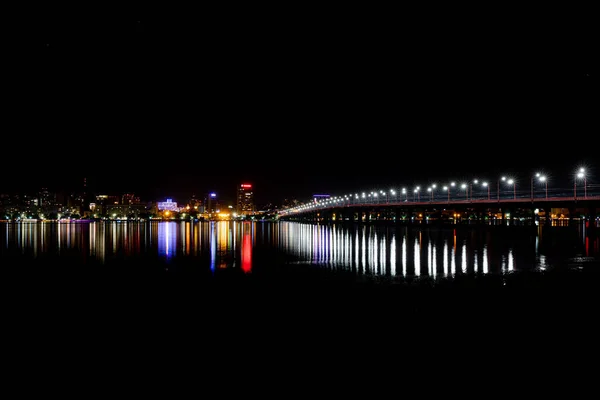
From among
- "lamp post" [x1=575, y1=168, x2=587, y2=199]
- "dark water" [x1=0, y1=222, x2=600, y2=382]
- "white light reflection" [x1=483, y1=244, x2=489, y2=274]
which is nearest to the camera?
"dark water" [x1=0, y1=222, x2=600, y2=382]

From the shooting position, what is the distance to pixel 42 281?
16078 millimetres

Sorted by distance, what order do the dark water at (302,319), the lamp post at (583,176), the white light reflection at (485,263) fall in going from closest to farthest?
1. the dark water at (302,319)
2. the white light reflection at (485,263)
3. the lamp post at (583,176)

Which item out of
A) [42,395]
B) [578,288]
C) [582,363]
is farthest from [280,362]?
[578,288]

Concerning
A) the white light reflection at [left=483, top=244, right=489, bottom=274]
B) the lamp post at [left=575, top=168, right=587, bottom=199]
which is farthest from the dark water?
the lamp post at [left=575, top=168, right=587, bottom=199]

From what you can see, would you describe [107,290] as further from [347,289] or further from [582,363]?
[582,363]

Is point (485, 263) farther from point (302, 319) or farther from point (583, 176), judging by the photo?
point (583, 176)

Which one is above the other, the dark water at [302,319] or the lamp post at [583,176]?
the lamp post at [583,176]

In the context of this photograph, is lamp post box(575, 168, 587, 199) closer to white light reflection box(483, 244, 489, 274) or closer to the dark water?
white light reflection box(483, 244, 489, 274)

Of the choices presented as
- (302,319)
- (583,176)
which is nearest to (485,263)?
(302,319)

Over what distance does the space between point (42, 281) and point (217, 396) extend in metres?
12.3

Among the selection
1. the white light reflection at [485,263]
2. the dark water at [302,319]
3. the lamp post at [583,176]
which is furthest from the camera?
the lamp post at [583,176]

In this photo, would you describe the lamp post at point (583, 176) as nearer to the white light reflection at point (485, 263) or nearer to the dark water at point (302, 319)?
the white light reflection at point (485, 263)

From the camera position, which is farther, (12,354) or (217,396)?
(12,354)

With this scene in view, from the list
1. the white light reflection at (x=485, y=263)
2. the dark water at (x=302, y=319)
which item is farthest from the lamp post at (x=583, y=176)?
the dark water at (x=302, y=319)
